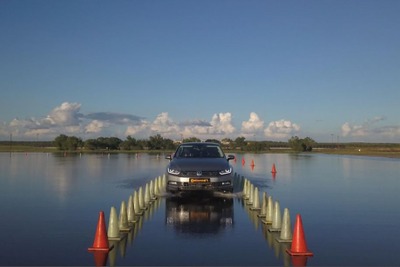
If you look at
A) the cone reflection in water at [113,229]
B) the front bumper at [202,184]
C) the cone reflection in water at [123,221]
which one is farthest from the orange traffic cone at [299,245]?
the front bumper at [202,184]

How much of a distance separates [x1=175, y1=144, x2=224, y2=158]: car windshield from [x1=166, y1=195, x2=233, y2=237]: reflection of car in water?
1510 mm

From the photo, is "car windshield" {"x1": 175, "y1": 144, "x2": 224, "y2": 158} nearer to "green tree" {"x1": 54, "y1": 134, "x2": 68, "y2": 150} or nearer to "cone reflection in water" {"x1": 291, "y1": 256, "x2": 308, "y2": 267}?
"cone reflection in water" {"x1": 291, "y1": 256, "x2": 308, "y2": 267}

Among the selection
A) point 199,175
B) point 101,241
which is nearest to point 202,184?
point 199,175

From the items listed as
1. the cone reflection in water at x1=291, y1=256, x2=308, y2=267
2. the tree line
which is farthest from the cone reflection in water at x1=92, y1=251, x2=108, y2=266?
the tree line

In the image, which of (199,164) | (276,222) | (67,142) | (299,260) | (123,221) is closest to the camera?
(299,260)

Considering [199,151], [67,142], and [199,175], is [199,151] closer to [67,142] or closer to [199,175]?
[199,175]

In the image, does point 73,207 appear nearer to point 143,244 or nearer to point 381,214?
point 143,244

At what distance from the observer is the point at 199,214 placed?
1065 centimetres

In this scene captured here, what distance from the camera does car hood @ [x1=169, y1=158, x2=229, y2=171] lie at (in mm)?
13094

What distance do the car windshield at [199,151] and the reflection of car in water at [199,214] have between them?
1.51m

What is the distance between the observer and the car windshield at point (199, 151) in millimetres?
14945

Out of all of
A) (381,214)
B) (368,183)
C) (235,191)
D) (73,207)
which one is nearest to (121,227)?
(73,207)

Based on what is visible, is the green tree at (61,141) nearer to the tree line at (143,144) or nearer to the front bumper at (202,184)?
the tree line at (143,144)

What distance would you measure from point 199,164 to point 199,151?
6.32ft
